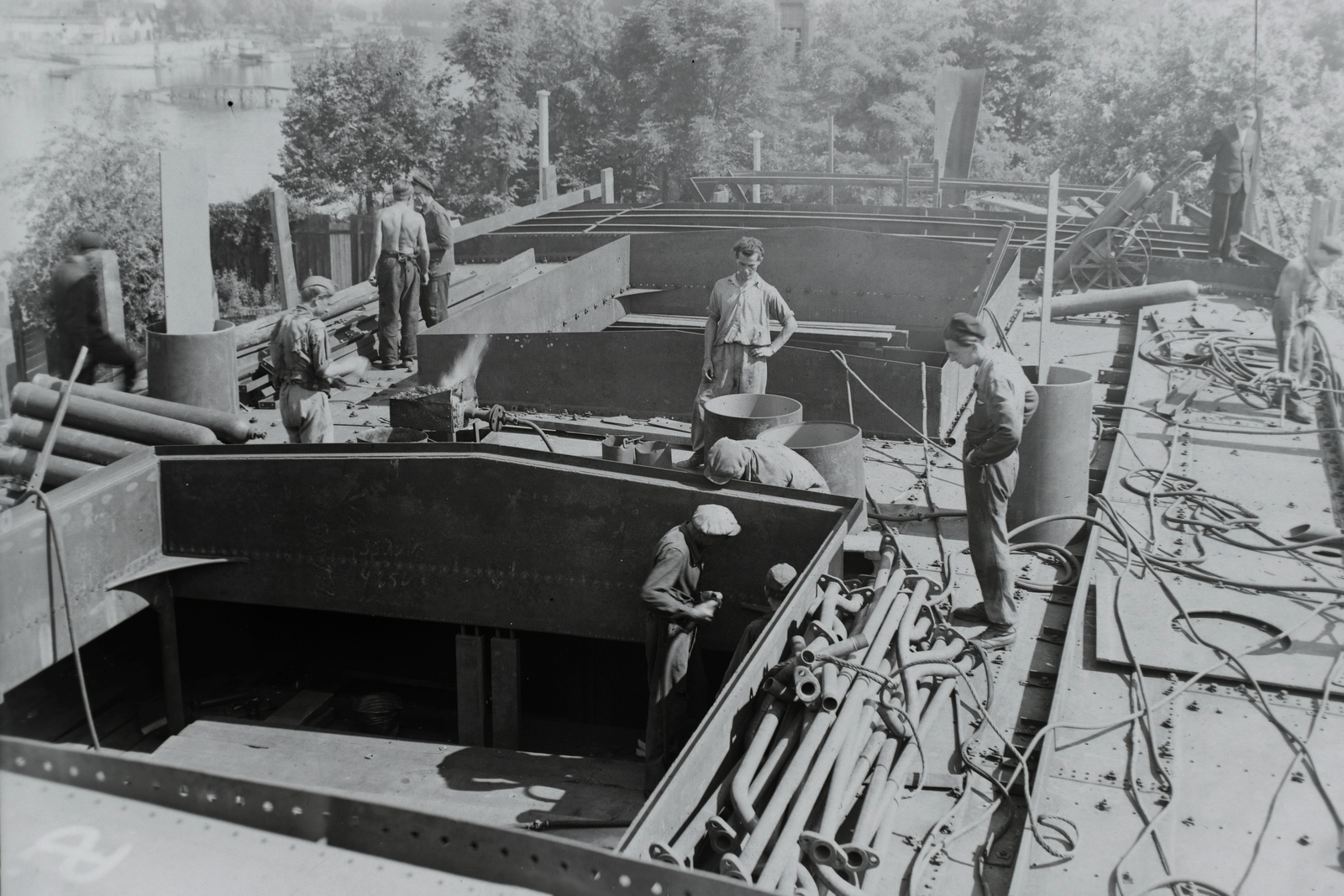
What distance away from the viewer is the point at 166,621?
28.6 ft

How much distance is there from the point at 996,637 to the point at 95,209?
2996 cm

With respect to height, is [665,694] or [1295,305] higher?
[1295,305]

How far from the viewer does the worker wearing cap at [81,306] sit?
9758 mm

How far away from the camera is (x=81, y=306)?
984 centimetres

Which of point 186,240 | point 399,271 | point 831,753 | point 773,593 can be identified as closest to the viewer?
point 831,753

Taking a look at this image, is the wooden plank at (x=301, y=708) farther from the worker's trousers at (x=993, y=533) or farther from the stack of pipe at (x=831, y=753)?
the worker's trousers at (x=993, y=533)

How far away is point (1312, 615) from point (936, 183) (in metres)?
18.1

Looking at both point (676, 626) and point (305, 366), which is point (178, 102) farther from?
point (676, 626)

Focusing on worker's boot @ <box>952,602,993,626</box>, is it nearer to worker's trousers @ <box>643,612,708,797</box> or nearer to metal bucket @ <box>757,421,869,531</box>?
metal bucket @ <box>757,421,869,531</box>


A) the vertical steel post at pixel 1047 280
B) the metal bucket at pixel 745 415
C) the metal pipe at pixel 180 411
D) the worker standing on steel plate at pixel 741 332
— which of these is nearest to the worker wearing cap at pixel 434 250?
the metal pipe at pixel 180 411

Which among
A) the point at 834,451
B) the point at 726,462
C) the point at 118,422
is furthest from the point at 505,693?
the point at 118,422

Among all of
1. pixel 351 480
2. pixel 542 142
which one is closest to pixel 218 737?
pixel 351 480

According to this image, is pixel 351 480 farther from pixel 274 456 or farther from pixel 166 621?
pixel 166 621

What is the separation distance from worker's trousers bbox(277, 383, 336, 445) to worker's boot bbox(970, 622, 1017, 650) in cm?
A: 480
